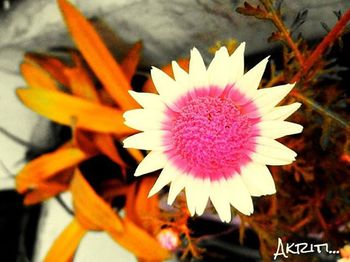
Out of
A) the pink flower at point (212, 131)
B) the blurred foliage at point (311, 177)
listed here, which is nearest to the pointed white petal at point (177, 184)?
the pink flower at point (212, 131)

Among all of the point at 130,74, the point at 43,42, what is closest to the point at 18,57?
the point at 43,42

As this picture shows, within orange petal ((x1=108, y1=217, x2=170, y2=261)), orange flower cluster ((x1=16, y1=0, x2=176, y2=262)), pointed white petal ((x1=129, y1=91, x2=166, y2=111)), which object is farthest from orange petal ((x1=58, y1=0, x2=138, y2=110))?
pointed white petal ((x1=129, y1=91, x2=166, y2=111))

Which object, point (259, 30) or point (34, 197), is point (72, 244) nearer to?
point (34, 197)

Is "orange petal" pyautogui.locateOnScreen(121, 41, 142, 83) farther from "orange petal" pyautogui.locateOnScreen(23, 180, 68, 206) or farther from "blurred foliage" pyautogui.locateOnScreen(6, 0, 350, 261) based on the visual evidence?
"orange petal" pyautogui.locateOnScreen(23, 180, 68, 206)

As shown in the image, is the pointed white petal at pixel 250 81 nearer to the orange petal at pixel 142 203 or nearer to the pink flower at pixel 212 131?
the pink flower at pixel 212 131

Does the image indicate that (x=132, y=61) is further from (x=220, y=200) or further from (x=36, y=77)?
(x=220, y=200)

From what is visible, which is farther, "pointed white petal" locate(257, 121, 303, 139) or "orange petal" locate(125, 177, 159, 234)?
"orange petal" locate(125, 177, 159, 234)
